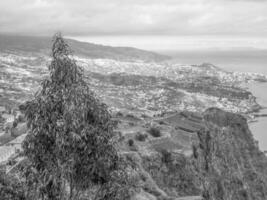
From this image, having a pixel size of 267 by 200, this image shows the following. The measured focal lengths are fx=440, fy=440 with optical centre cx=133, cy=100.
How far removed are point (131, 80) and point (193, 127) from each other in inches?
5103

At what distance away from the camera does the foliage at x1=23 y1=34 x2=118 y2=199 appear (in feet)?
26.9

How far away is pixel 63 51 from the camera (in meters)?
8.43

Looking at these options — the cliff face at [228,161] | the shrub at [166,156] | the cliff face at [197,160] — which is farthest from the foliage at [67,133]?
the cliff face at [228,161]

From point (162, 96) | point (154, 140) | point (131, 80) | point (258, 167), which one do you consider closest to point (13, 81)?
point (131, 80)

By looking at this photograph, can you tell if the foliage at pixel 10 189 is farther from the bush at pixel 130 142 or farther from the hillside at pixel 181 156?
the bush at pixel 130 142

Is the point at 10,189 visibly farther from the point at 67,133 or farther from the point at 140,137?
Result: the point at 140,137

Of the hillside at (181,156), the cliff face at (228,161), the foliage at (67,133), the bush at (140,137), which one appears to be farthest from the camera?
the cliff face at (228,161)

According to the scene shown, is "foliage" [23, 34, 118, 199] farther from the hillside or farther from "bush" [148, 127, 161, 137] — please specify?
"bush" [148, 127, 161, 137]

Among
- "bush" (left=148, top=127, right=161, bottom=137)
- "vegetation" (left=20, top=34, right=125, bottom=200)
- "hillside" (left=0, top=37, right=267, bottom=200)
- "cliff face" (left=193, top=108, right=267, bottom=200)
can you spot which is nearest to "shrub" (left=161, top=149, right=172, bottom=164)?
"hillside" (left=0, top=37, right=267, bottom=200)

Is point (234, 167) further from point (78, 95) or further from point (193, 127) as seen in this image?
point (78, 95)

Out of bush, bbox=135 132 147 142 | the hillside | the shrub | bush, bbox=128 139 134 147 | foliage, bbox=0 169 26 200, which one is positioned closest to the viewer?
foliage, bbox=0 169 26 200

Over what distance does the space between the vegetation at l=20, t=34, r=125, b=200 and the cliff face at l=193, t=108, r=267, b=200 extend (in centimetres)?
1606

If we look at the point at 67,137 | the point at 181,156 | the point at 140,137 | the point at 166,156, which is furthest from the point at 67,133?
the point at 140,137

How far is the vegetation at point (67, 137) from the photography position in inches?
324
